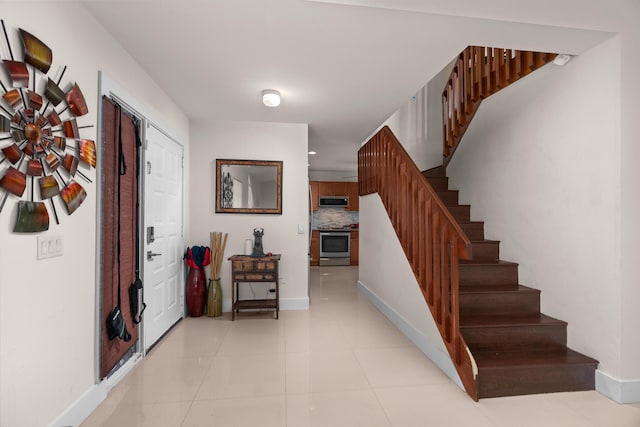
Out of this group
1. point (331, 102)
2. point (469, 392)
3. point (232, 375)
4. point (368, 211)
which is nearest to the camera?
point (469, 392)

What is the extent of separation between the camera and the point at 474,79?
142 inches

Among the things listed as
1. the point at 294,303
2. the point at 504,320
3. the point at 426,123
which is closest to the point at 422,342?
the point at 504,320

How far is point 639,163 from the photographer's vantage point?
7.02 ft

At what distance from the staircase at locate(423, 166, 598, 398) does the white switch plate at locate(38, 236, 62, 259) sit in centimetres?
271

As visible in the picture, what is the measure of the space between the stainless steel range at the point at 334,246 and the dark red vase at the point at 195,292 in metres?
4.39

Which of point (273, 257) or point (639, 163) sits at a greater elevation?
point (639, 163)

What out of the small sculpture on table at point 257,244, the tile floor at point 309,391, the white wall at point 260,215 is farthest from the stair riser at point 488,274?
the small sculpture on table at point 257,244

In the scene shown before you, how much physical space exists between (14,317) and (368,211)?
4.14 m

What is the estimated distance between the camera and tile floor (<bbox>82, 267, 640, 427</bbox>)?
6.38 feet

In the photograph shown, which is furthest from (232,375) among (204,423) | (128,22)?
(128,22)

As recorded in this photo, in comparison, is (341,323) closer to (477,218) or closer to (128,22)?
(477,218)

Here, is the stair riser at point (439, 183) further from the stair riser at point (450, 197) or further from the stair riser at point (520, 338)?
the stair riser at point (520, 338)

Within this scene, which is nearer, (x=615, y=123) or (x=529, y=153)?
(x=615, y=123)

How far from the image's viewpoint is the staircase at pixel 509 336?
2252 millimetres
